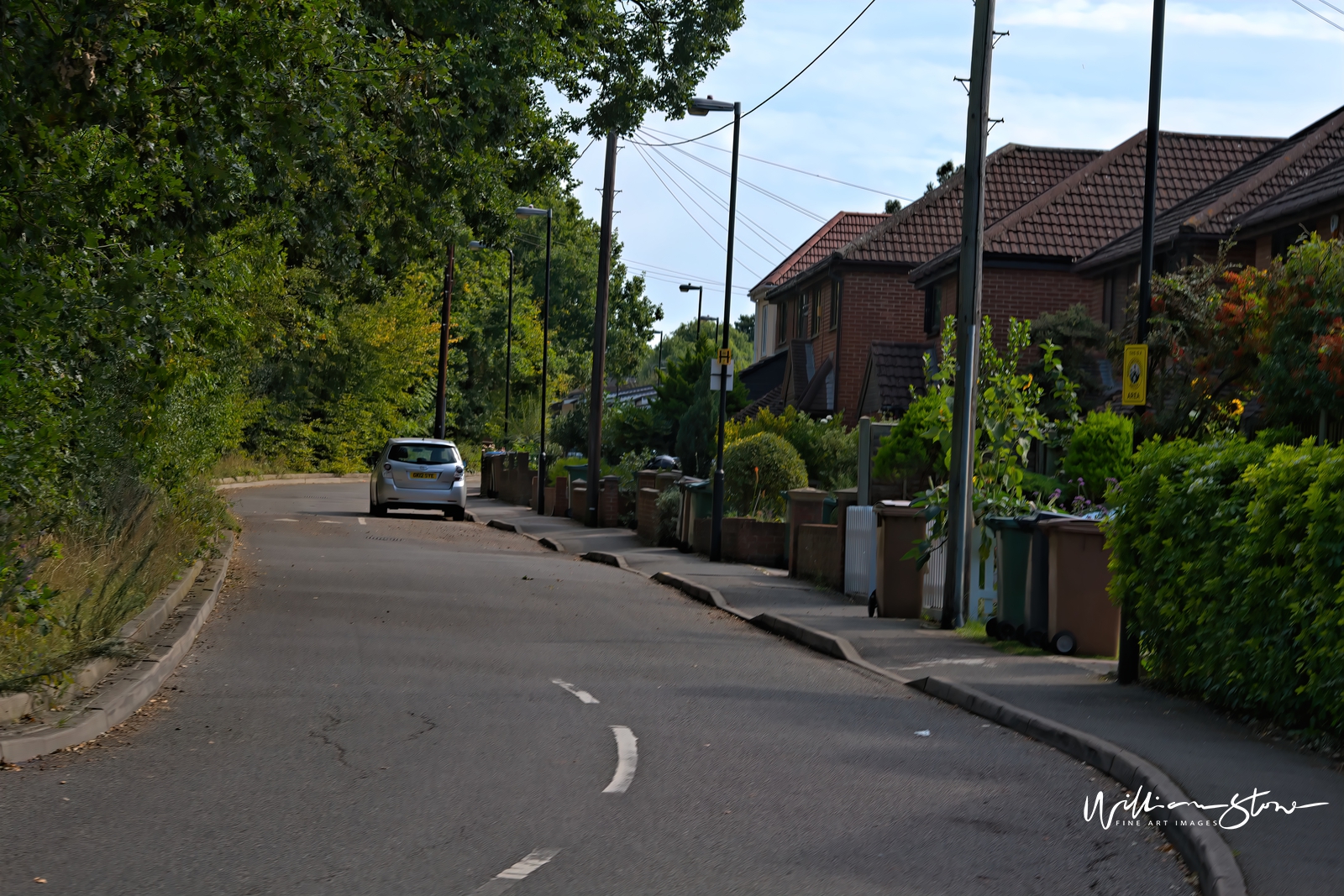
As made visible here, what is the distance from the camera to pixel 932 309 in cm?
3653

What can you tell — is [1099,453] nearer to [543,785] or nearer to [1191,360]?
[1191,360]

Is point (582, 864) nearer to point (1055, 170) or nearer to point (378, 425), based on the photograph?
point (1055, 170)

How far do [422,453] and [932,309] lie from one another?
12679 millimetres

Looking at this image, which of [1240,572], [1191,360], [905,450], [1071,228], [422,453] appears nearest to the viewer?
[1240,572]

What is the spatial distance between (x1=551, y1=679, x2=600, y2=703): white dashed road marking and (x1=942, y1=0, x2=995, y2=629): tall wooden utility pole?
545cm

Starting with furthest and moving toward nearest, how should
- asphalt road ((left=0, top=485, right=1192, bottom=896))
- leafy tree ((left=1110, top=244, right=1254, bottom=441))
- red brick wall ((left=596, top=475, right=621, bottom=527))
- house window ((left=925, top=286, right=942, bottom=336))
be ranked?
house window ((left=925, top=286, right=942, bottom=336)) → red brick wall ((left=596, top=475, right=621, bottom=527)) → leafy tree ((left=1110, top=244, right=1254, bottom=441)) → asphalt road ((left=0, top=485, right=1192, bottom=896))

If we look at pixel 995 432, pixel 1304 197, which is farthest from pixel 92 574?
pixel 1304 197

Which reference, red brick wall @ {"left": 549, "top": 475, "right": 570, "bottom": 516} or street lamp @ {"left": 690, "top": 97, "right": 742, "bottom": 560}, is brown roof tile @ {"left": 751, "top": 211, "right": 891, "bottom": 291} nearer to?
red brick wall @ {"left": 549, "top": 475, "right": 570, "bottom": 516}

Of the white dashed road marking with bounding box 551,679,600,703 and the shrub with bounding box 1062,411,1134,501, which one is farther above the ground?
the shrub with bounding box 1062,411,1134,501

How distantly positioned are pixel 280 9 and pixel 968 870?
29.1 feet

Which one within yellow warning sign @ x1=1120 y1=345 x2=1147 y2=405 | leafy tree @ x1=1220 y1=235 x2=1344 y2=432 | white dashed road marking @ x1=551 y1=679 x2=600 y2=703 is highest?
leafy tree @ x1=1220 y1=235 x2=1344 y2=432

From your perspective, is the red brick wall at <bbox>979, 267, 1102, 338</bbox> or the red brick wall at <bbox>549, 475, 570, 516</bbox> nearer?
the red brick wall at <bbox>979, 267, 1102, 338</bbox>

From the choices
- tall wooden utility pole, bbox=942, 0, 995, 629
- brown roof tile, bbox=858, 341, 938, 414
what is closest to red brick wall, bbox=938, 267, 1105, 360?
brown roof tile, bbox=858, 341, 938, 414

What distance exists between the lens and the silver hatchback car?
3272 cm
